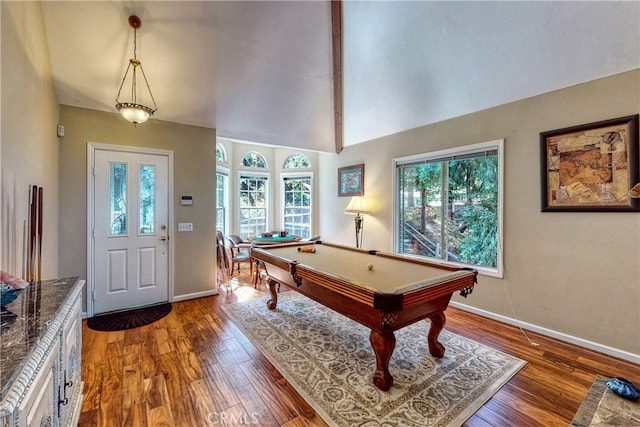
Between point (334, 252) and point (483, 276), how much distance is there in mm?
1950

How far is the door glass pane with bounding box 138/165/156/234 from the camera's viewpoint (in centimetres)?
370

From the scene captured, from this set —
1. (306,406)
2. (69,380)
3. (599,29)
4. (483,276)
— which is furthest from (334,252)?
(599,29)

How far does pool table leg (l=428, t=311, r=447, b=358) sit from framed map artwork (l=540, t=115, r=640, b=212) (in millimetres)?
1759

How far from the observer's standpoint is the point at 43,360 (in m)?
1.01

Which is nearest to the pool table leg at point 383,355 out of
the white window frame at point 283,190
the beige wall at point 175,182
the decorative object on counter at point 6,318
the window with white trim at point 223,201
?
the decorative object on counter at point 6,318

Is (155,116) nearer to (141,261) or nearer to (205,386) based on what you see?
(141,261)

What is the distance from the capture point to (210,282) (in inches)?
165

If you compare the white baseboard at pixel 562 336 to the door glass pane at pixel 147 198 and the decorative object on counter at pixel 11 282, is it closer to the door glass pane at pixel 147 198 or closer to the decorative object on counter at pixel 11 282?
the decorative object on counter at pixel 11 282

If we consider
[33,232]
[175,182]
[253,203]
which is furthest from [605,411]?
[253,203]

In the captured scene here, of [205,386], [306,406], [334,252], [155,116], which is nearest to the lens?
[306,406]

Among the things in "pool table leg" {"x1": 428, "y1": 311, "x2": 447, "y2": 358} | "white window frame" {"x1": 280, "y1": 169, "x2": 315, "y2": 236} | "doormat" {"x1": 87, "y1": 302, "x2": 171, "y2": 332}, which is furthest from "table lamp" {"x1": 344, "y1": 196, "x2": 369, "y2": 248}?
"doormat" {"x1": 87, "y1": 302, "x2": 171, "y2": 332}

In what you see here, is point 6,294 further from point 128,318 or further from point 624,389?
point 624,389

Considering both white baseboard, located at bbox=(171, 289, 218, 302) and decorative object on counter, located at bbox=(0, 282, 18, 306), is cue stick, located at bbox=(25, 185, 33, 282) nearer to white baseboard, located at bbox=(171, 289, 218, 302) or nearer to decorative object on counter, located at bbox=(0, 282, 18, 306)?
decorative object on counter, located at bbox=(0, 282, 18, 306)

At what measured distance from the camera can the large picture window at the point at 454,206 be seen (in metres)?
3.47
